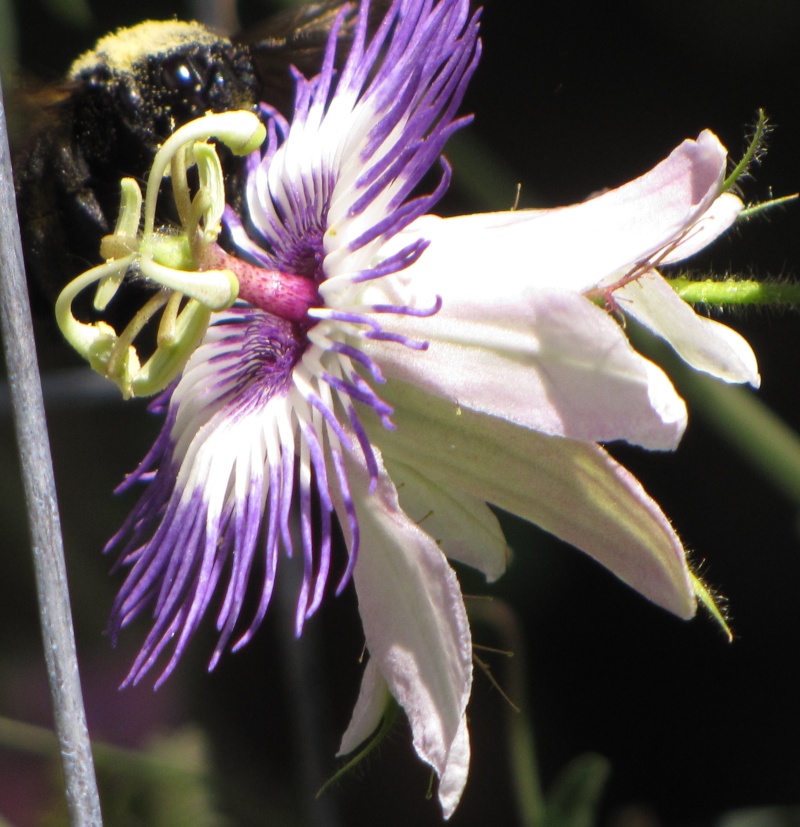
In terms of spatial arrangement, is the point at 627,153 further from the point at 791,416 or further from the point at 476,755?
the point at 476,755

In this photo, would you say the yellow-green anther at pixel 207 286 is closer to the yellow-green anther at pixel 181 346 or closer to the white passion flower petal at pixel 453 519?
the yellow-green anther at pixel 181 346


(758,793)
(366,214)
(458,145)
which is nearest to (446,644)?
(366,214)

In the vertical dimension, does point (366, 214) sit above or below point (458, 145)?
above

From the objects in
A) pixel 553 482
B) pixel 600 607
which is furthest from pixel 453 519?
pixel 600 607

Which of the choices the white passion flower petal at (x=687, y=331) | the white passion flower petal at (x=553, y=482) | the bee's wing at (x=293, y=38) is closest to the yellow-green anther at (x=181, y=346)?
the white passion flower petal at (x=553, y=482)

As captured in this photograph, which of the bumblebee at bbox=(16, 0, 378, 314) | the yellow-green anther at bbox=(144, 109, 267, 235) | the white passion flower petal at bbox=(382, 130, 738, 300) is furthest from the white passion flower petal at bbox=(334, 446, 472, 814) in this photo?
the bumblebee at bbox=(16, 0, 378, 314)

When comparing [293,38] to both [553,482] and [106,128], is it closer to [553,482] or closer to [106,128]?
[106,128]
